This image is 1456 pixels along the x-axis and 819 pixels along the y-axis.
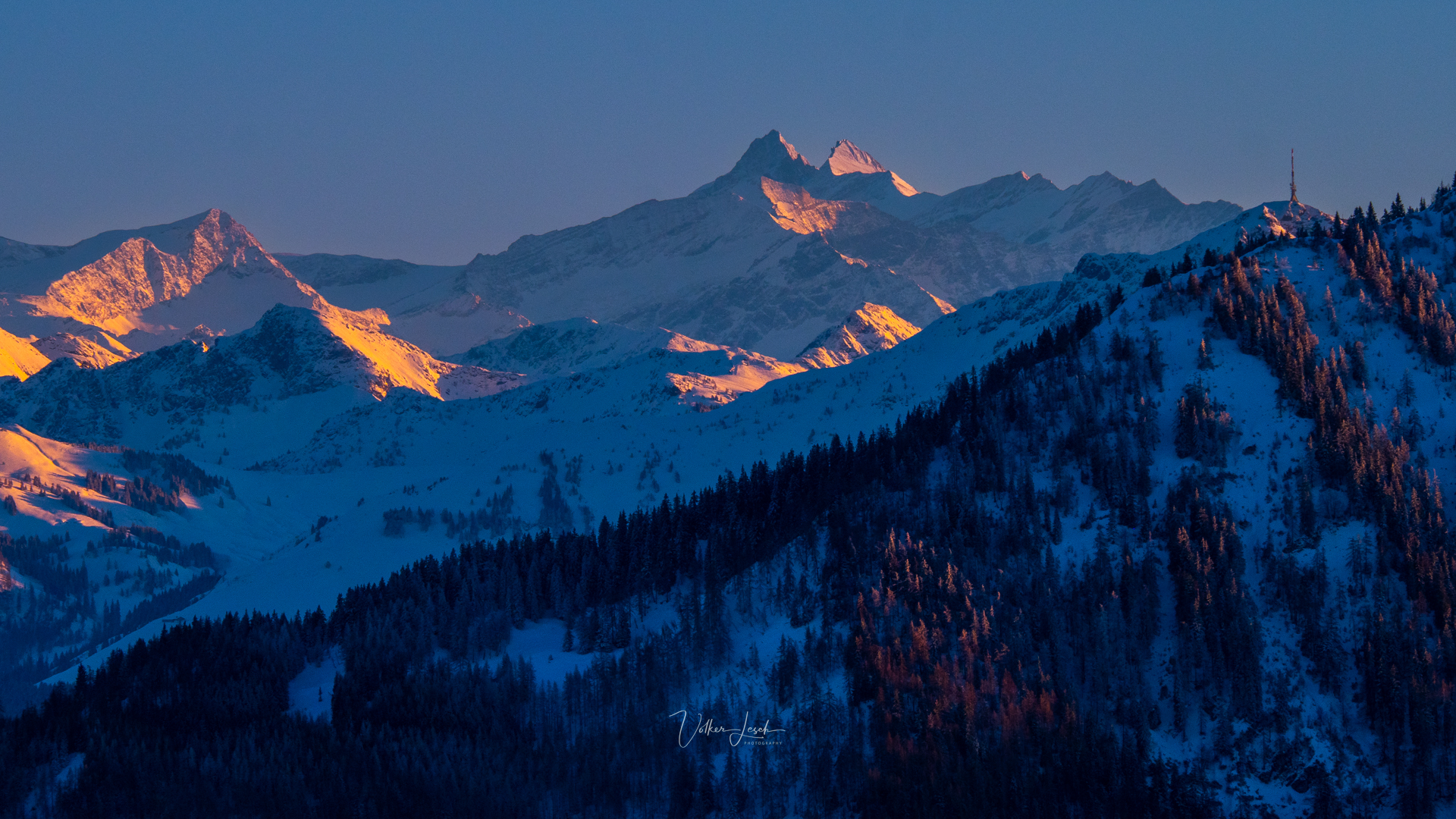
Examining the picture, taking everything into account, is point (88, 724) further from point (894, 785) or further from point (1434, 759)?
point (1434, 759)

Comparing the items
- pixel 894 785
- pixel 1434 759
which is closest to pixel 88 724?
pixel 894 785

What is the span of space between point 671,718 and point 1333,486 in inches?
3251

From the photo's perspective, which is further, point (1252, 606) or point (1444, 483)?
point (1444, 483)

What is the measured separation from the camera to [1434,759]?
167 meters

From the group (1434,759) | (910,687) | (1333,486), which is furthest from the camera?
(1333,486)

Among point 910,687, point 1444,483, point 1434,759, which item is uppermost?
point 1444,483

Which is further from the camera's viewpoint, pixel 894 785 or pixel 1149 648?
pixel 1149 648

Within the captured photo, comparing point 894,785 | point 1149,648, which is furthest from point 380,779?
point 1149,648

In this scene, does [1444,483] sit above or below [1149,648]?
above

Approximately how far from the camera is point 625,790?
179 m

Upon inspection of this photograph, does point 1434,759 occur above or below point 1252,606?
below

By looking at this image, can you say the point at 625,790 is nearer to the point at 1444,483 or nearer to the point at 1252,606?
the point at 1252,606

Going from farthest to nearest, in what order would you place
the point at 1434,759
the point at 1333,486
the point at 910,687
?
the point at 1333,486, the point at 910,687, the point at 1434,759

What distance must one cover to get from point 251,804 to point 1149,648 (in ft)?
326
